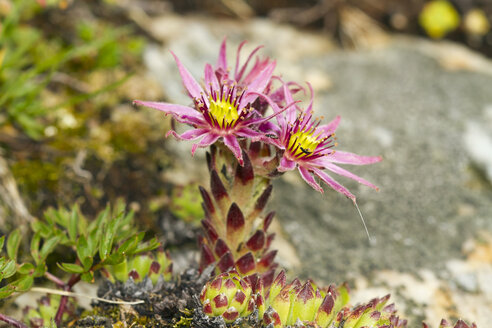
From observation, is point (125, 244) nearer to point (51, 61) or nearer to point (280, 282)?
point (280, 282)

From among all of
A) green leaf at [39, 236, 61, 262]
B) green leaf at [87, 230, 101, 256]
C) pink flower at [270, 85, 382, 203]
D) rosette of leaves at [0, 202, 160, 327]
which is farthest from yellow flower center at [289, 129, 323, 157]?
green leaf at [39, 236, 61, 262]

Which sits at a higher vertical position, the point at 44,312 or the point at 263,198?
the point at 263,198

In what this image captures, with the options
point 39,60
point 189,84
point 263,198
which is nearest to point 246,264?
point 263,198

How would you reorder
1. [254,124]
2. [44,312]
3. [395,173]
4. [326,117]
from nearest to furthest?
[254,124] < [44,312] < [395,173] < [326,117]

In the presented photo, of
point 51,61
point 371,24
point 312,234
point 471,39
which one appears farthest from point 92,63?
point 471,39

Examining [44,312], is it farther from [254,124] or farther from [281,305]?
[254,124]
